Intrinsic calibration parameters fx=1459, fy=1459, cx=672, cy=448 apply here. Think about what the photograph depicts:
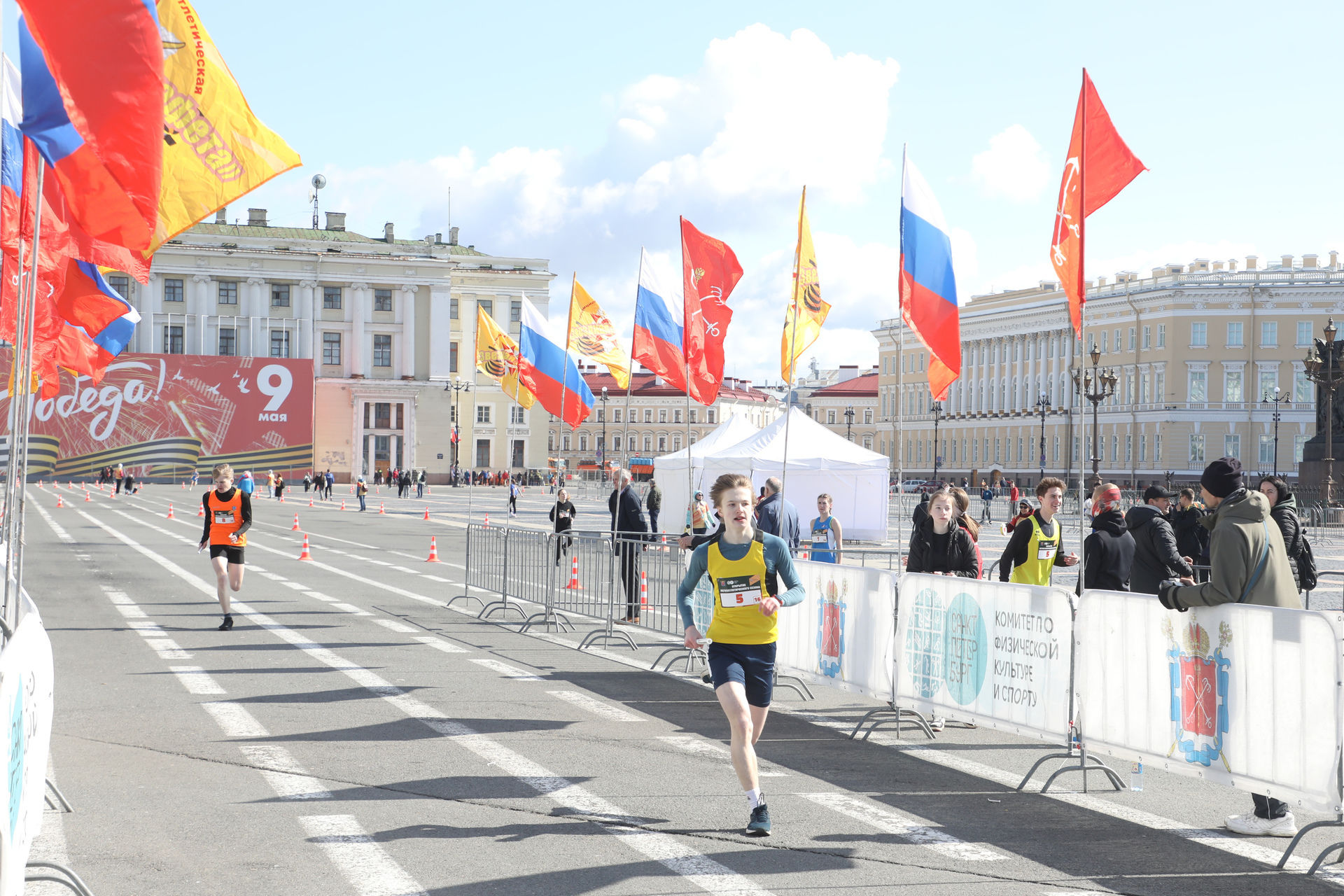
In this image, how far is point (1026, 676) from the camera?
30.7 feet

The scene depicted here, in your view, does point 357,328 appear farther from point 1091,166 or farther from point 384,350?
point 1091,166

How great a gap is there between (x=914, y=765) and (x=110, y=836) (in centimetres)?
492

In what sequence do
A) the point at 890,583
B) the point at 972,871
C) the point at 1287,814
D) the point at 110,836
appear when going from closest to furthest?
the point at 972,871, the point at 110,836, the point at 1287,814, the point at 890,583

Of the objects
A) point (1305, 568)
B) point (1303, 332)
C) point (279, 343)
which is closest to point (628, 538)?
point (1305, 568)

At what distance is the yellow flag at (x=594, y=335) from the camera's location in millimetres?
23844

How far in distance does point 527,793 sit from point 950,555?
4430mm

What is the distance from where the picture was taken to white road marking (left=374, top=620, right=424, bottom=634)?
55.6 feet

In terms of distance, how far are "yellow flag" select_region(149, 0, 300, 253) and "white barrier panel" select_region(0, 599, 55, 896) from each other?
19.6 ft

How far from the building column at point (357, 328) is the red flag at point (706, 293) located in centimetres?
9144

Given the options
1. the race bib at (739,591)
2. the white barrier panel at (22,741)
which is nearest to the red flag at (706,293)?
the race bib at (739,591)

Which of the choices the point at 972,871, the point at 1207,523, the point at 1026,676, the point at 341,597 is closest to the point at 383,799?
the point at 972,871

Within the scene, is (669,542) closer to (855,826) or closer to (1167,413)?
(855,826)

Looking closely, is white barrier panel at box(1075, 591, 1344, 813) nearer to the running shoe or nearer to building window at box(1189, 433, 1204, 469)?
the running shoe

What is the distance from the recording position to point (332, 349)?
10831 centimetres
